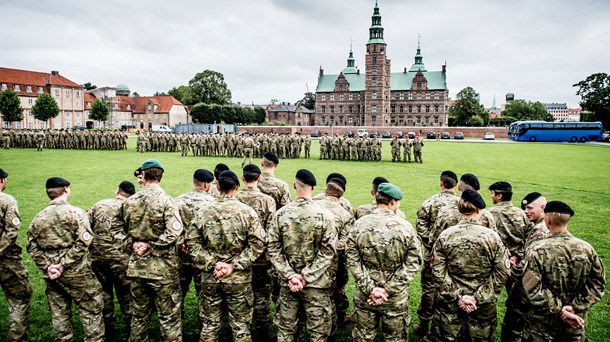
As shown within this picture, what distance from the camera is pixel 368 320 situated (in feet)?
13.4

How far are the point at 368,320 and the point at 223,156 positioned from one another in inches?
979

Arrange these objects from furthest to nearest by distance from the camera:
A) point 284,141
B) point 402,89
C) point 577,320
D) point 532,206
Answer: point 402,89 < point 284,141 < point 532,206 < point 577,320

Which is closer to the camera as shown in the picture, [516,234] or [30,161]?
[516,234]

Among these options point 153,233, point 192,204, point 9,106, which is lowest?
point 153,233

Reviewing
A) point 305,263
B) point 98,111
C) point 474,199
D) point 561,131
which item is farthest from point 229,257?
point 98,111

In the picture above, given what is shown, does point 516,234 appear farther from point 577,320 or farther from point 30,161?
point 30,161

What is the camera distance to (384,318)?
4051 mm

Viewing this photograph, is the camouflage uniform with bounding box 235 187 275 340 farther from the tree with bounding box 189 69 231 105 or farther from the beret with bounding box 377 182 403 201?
the tree with bounding box 189 69 231 105

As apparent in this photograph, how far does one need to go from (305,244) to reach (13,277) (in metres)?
3.74

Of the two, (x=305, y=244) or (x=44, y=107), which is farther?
(x=44, y=107)

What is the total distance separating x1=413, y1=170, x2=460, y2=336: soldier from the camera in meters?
5.43

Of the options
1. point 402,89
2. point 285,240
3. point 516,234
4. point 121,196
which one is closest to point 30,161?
point 121,196

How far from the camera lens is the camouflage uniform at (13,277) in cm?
467

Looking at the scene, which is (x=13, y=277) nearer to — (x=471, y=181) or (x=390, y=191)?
(x=390, y=191)
